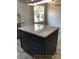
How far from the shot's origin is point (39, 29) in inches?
55.6

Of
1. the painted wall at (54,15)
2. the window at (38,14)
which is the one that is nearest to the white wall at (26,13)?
the window at (38,14)

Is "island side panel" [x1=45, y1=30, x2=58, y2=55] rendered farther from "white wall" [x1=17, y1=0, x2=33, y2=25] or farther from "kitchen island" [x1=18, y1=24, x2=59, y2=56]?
"white wall" [x1=17, y1=0, x2=33, y2=25]

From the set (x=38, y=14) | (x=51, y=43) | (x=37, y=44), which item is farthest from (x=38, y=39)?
(x=38, y=14)

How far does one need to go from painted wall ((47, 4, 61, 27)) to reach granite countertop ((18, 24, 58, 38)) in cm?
6

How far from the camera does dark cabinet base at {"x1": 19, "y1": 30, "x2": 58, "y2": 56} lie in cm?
138

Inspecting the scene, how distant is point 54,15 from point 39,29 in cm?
24

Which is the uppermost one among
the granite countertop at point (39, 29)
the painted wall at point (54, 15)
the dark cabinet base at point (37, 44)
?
the painted wall at point (54, 15)

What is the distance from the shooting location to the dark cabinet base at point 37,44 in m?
1.38

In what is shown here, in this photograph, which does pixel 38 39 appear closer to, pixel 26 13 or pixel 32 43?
pixel 32 43

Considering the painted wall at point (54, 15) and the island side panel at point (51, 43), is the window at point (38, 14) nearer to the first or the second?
the painted wall at point (54, 15)

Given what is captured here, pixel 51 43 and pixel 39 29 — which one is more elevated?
pixel 39 29
